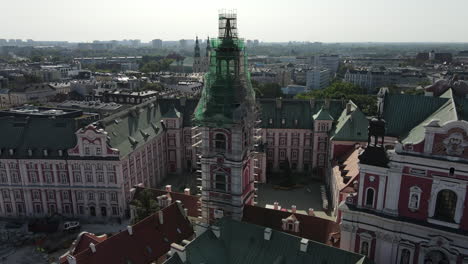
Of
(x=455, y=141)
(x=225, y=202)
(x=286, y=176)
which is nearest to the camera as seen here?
(x=455, y=141)

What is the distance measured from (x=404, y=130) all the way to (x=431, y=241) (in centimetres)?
1610

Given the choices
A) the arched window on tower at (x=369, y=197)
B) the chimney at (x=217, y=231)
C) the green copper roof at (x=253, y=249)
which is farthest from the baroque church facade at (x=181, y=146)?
the arched window on tower at (x=369, y=197)

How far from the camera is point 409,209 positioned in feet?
127

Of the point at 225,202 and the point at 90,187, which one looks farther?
the point at 90,187

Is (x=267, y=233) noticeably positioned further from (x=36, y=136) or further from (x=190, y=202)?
(x=36, y=136)

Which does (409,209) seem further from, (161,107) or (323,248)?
(161,107)

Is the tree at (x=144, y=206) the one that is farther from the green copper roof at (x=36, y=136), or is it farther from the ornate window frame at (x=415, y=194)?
the ornate window frame at (x=415, y=194)

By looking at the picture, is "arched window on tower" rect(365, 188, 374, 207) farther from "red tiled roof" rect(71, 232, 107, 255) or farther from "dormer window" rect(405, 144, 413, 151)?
"red tiled roof" rect(71, 232, 107, 255)

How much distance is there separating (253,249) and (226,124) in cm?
1430

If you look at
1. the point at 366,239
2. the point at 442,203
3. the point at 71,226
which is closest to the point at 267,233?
the point at 366,239

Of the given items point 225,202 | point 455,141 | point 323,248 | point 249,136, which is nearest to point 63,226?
point 225,202

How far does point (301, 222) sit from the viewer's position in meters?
46.3

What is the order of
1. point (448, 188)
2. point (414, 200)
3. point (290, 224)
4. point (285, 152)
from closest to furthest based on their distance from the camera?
point (448, 188), point (414, 200), point (290, 224), point (285, 152)

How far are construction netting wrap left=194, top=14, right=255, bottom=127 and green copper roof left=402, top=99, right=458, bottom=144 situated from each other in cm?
1919
